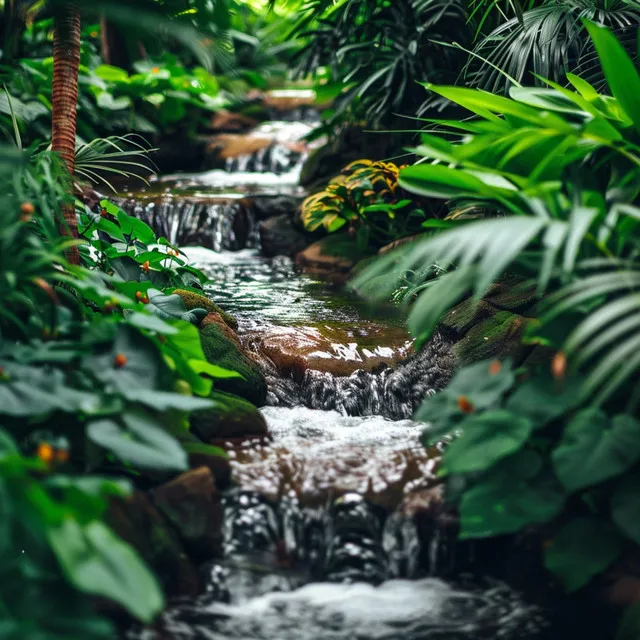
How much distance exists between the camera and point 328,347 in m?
3.80

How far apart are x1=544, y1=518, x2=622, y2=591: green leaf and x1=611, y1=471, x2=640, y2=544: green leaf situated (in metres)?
0.09

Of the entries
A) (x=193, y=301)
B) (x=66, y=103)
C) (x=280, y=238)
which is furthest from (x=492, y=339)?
(x=280, y=238)

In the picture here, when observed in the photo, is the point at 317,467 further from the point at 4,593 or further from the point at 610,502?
the point at 4,593

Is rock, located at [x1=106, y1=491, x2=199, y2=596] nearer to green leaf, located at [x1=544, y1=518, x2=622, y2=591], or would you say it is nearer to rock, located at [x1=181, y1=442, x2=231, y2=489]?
rock, located at [x1=181, y1=442, x2=231, y2=489]

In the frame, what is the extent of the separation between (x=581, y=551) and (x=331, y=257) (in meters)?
4.24

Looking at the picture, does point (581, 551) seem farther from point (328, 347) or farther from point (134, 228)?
point (134, 228)

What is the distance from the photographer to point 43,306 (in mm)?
2412

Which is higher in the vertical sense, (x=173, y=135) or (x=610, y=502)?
(x=173, y=135)

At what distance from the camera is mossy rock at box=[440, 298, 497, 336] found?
3695mm

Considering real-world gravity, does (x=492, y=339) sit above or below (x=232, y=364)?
above

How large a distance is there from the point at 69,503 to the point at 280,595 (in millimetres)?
841

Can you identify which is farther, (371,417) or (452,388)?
(371,417)

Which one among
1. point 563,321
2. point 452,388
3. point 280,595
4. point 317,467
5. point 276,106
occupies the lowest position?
point 280,595

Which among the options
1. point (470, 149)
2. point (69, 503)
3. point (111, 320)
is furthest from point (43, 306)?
point (470, 149)
